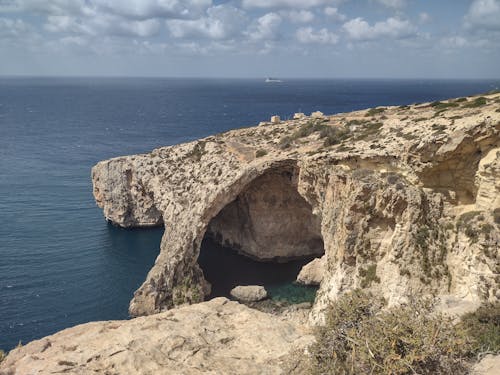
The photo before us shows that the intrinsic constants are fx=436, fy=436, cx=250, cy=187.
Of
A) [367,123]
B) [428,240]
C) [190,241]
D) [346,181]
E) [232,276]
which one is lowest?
[232,276]

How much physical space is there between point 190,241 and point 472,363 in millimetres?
29874

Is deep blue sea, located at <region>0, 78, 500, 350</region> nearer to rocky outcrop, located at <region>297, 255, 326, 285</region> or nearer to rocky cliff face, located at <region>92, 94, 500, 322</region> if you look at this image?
rocky cliff face, located at <region>92, 94, 500, 322</region>

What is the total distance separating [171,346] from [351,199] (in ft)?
58.8

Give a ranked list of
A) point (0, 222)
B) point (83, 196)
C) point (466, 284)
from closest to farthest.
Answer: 1. point (466, 284)
2. point (0, 222)
3. point (83, 196)

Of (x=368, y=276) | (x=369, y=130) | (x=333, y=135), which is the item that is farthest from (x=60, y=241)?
(x=368, y=276)

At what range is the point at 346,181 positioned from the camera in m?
32.5

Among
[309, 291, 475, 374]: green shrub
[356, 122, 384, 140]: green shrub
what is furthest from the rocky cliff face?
[309, 291, 475, 374]: green shrub

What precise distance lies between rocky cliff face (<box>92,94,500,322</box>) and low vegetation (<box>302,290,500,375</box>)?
11.2 metres

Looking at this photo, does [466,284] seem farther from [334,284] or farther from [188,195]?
[188,195]

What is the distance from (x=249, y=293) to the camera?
39.9 m

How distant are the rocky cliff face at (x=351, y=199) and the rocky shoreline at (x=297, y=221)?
10 centimetres

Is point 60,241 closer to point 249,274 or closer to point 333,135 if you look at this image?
point 249,274

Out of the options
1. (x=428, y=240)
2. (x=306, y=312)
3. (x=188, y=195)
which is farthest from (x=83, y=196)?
(x=428, y=240)

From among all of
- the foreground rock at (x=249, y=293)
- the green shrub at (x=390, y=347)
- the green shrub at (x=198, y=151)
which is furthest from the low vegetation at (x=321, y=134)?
the green shrub at (x=390, y=347)
